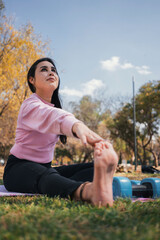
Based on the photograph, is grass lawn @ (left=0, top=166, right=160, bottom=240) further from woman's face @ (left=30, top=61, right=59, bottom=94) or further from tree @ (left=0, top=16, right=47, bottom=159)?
tree @ (left=0, top=16, right=47, bottom=159)

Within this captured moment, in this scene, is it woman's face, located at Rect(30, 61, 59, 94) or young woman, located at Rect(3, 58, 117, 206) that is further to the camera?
woman's face, located at Rect(30, 61, 59, 94)

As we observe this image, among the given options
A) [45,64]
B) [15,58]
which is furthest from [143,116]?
[45,64]

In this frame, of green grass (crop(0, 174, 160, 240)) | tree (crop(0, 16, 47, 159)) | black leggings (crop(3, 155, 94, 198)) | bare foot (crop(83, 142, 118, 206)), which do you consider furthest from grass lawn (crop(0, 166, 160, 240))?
tree (crop(0, 16, 47, 159))

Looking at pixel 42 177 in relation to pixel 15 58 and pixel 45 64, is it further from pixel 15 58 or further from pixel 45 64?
pixel 15 58

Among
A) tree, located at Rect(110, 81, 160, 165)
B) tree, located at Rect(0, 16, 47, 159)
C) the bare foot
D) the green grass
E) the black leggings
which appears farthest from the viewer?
tree, located at Rect(110, 81, 160, 165)

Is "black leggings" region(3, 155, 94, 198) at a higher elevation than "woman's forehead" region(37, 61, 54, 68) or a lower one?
lower

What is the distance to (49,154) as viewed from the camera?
2443mm

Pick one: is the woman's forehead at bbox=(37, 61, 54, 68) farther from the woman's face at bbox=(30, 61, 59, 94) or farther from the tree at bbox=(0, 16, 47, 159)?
the tree at bbox=(0, 16, 47, 159)

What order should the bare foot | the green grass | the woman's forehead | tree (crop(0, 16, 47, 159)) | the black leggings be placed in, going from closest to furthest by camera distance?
the green grass → the bare foot → the black leggings → the woman's forehead → tree (crop(0, 16, 47, 159))

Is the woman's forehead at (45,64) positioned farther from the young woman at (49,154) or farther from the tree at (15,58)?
the tree at (15,58)

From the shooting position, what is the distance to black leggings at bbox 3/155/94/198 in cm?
179

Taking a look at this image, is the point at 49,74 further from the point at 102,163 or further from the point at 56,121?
the point at 102,163

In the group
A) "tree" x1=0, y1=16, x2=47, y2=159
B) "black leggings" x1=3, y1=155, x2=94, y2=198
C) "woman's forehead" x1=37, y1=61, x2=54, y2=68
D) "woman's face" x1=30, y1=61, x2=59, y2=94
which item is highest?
"tree" x1=0, y1=16, x2=47, y2=159

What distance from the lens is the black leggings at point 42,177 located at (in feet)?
5.87
